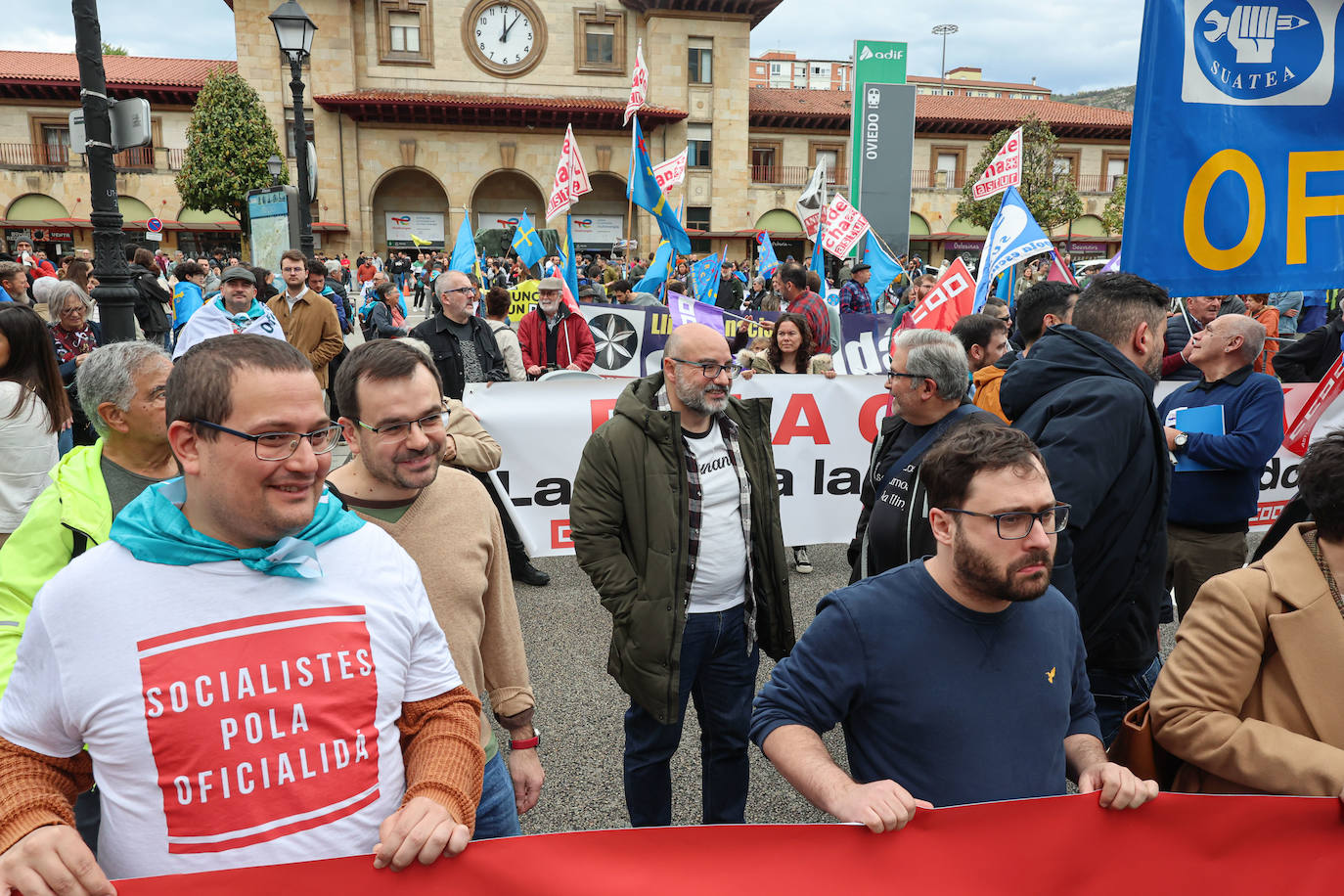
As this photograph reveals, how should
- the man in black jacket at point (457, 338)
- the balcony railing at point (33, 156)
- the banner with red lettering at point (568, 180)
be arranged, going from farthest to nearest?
the balcony railing at point (33, 156) → the banner with red lettering at point (568, 180) → the man in black jacket at point (457, 338)

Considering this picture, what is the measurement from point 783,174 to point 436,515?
4687cm

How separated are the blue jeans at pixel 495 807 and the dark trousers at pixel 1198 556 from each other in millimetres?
3252

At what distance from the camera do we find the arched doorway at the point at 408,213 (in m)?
42.0

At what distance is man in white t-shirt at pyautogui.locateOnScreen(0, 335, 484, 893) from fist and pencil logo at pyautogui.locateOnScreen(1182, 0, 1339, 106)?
2.98 metres

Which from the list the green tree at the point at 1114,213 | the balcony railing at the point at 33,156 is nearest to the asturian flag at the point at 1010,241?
the green tree at the point at 1114,213

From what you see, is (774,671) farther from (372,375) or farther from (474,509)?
(372,375)

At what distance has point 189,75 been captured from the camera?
136 feet

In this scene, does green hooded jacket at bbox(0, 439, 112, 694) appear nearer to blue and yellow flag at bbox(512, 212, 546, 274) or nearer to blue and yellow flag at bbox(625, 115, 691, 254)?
blue and yellow flag at bbox(625, 115, 691, 254)

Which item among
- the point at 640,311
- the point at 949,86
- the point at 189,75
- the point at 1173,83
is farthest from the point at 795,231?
the point at 949,86

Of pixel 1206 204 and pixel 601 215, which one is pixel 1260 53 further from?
pixel 601 215

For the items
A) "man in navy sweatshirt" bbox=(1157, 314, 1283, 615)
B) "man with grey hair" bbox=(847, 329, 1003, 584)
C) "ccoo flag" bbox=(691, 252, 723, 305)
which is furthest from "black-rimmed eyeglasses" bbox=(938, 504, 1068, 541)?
"ccoo flag" bbox=(691, 252, 723, 305)

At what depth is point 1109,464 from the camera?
2.68m

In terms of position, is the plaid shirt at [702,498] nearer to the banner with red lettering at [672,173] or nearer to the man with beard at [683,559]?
the man with beard at [683,559]

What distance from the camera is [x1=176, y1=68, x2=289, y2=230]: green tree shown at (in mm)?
33406
